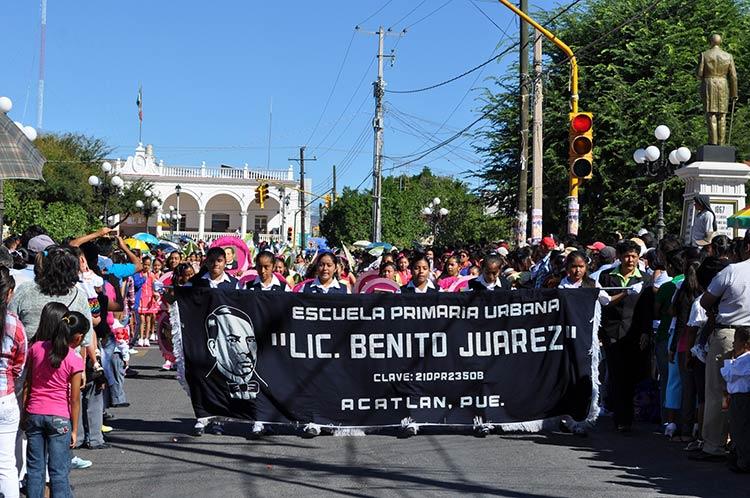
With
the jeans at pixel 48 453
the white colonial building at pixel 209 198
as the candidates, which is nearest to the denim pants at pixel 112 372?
the jeans at pixel 48 453

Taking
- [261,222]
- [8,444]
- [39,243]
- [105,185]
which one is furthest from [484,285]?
[261,222]

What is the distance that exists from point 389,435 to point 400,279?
570cm

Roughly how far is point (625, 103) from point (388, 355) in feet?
81.6

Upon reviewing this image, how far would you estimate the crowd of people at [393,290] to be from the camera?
278 inches

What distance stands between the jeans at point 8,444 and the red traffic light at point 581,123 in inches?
516

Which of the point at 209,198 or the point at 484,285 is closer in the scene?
the point at 484,285

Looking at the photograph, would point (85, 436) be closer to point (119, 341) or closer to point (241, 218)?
point (119, 341)

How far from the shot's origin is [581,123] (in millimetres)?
18469

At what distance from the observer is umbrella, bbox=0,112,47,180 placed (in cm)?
1193

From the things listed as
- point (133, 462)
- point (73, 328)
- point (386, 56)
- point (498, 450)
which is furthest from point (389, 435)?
point (386, 56)

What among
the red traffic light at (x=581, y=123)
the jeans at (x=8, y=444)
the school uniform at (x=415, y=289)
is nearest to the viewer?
the jeans at (x=8, y=444)

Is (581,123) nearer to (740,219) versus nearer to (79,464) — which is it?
(740,219)

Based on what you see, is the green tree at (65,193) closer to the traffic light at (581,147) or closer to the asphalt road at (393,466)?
the traffic light at (581,147)

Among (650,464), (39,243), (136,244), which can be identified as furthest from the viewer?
(136,244)
